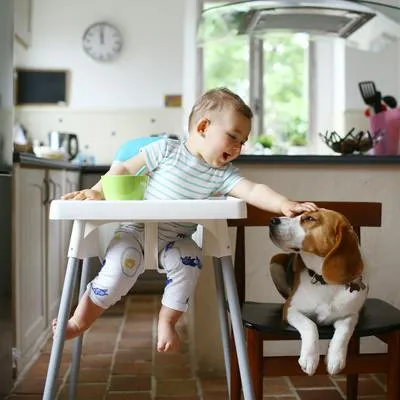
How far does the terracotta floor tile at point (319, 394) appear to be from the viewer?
2162 millimetres

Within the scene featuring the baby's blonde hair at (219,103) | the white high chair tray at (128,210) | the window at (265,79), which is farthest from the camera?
the window at (265,79)

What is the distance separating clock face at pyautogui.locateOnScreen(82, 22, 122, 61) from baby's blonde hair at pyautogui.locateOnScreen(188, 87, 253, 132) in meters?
3.96

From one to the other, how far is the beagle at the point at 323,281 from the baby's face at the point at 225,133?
22cm

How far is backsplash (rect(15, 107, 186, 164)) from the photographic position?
17.4 ft

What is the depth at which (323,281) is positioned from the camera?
→ 1.58 metres

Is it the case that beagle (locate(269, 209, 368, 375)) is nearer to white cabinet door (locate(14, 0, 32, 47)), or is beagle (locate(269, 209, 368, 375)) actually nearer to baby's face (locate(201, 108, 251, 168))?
baby's face (locate(201, 108, 251, 168))

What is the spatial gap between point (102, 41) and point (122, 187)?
415 centimetres

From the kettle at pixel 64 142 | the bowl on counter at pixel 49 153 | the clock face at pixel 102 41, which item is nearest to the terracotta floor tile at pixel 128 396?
the bowl on counter at pixel 49 153

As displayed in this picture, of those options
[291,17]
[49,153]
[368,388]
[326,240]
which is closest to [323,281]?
[326,240]

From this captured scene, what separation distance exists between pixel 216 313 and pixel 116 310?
4.82ft

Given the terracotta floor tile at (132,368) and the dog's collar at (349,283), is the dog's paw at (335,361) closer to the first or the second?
the dog's collar at (349,283)

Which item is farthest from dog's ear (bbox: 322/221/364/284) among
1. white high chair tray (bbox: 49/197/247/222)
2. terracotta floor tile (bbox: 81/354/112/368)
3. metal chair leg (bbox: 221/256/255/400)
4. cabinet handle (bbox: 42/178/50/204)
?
cabinet handle (bbox: 42/178/50/204)

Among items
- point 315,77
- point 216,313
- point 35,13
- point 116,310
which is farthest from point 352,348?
point 35,13

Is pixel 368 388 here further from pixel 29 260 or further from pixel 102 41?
pixel 102 41
